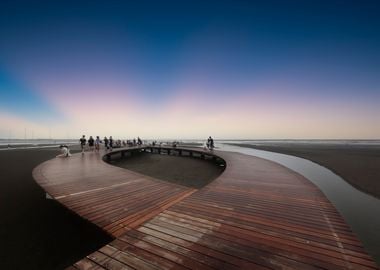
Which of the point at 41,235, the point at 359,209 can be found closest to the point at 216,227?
the point at 41,235

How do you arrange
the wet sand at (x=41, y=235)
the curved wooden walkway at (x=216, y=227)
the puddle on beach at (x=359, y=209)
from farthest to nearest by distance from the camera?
the puddle on beach at (x=359, y=209) < the wet sand at (x=41, y=235) < the curved wooden walkway at (x=216, y=227)

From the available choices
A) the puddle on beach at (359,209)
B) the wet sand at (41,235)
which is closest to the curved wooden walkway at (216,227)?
the wet sand at (41,235)

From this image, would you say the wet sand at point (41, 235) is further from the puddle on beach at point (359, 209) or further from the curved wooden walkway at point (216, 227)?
the puddle on beach at point (359, 209)

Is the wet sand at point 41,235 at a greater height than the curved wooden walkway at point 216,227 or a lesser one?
lesser

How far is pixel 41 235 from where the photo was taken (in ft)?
14.7

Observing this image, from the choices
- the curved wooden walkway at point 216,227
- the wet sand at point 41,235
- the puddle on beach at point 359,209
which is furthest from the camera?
the puddle on beach at point 359,209

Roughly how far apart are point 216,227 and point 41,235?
453 centimetres

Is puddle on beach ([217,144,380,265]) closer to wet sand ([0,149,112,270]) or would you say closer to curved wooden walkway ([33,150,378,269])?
curved wooden walkway ([33,150,378,269])

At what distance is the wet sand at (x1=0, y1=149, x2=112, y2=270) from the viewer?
3.62m

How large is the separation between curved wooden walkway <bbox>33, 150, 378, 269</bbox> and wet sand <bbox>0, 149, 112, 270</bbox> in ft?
2.52

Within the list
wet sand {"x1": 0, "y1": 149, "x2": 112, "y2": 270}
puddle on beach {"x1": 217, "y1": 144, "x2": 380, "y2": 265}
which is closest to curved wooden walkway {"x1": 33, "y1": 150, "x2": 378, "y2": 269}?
wet sand {"x1": 0, "y1": 149, "x2": 112, "y2": 270}

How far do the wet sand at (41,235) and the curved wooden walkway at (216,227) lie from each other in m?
0.77

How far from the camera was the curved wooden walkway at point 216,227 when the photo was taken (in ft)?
7.68

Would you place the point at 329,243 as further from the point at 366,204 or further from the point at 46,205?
the point at 46,205
